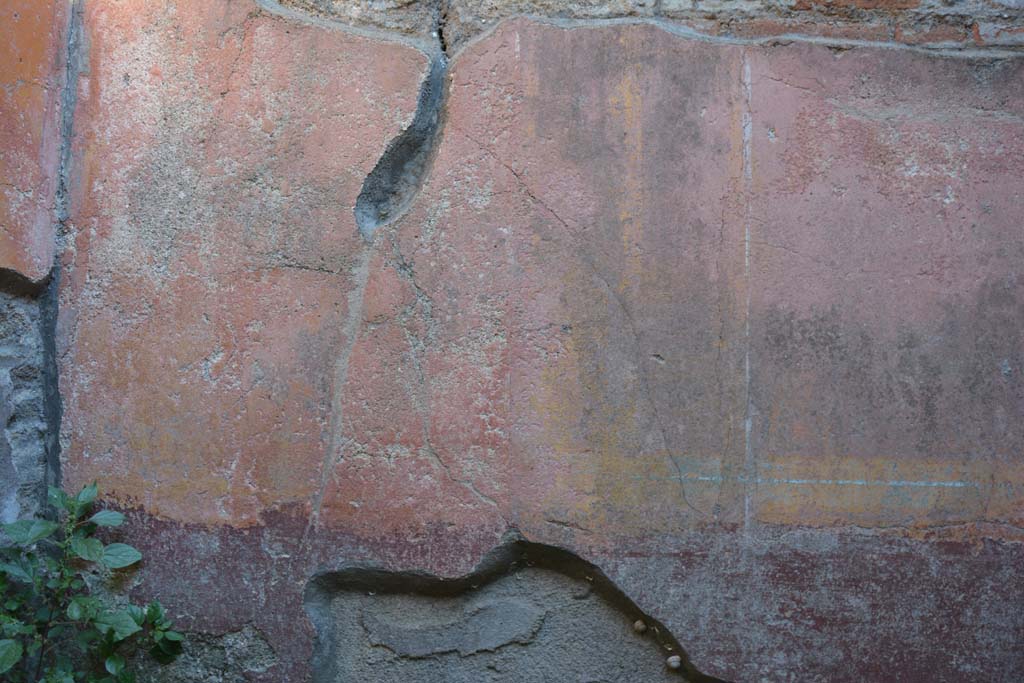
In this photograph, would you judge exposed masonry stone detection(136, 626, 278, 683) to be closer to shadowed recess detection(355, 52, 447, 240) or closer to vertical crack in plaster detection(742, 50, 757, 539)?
shadowed recess detection(355, 52, 447, 240)

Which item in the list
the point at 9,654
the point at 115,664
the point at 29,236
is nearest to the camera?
the point at 9,654

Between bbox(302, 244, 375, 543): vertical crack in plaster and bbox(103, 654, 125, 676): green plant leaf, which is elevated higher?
bbox(302, 244, 375, 543): vertical crack in plaster

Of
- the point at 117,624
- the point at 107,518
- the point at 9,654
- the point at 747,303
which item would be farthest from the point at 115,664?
the point at 747,303

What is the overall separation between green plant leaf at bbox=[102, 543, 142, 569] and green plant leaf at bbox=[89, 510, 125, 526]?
49mm

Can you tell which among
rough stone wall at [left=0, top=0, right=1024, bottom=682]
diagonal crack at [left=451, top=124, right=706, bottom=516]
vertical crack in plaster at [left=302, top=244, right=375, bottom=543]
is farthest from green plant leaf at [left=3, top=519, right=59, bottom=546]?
diagonal crack at [left=451, top=124, right=706, bottom=516]

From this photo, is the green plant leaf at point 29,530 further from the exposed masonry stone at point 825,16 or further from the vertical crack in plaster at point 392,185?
the exposed masonry stone at point 825,16

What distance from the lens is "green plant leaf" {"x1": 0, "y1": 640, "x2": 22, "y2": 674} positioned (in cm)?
176

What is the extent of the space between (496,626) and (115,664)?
80cm

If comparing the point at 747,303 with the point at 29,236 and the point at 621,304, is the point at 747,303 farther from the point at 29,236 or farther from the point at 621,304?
the point at 29,236

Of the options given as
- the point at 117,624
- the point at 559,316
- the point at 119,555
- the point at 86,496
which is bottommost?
the point at 117,624

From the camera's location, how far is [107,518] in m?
1.92

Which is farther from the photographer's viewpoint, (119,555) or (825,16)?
(825,16)

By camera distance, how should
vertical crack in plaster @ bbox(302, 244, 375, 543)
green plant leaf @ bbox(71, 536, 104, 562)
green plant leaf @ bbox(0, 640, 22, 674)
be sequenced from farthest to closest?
vertical crack in plaster @ bbox(302, 244, 375, 543) → green plant leaf @ bbox(71, 536, 104, 562) → green plant leaf @ bbox(0, 640, 22, 674)

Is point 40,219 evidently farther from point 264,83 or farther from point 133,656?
point 133,656
